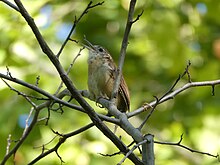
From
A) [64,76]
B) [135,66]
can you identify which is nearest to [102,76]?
[64,76]

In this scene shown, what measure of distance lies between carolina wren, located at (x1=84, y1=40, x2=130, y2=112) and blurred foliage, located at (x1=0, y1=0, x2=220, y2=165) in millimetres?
1099

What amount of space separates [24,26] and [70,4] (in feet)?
5.46

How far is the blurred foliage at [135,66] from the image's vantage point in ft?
20.1

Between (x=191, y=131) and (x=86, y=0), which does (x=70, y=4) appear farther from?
(x=191, y=131)

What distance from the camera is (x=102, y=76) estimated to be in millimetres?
Answer: 4613

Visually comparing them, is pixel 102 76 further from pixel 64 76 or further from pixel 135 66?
pixel 135 66

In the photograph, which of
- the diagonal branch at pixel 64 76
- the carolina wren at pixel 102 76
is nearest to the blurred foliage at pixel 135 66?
the carolina wren at pixel 102 76

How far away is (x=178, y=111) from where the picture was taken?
8.40 meters

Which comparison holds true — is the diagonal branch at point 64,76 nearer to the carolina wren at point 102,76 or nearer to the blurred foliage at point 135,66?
the carolina wren at point 102,76

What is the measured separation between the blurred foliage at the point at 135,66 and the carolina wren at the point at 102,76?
3.61 feet

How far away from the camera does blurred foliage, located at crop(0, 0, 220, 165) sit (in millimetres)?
6129

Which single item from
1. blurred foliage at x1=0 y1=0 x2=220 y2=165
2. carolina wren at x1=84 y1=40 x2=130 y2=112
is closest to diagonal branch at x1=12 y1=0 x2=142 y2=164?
carolina wren at x1=84 y1=40 x2=130 y2=112

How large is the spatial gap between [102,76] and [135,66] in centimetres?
433

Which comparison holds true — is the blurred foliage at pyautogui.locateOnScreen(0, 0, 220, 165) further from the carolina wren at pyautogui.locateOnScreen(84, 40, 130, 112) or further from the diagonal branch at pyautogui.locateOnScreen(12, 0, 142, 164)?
the diagonal branch at pyautogui.locateOnScreen(12, 0, 142, 164)
